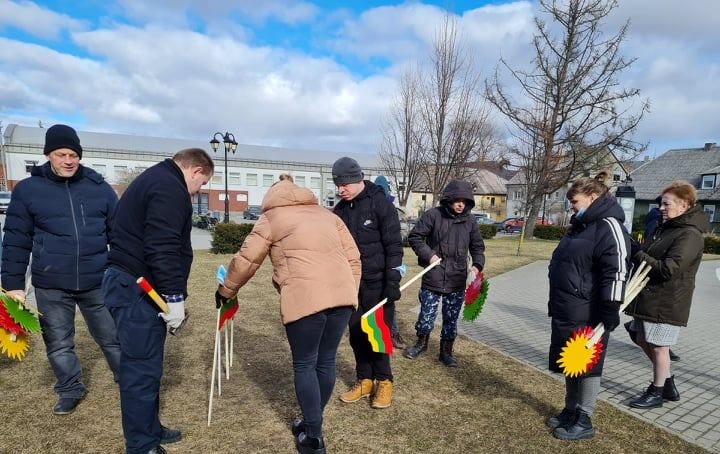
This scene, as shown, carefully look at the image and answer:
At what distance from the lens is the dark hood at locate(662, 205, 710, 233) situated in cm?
331

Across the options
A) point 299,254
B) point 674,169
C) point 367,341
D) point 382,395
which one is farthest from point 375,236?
point 674,169

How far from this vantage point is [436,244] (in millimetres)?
4453

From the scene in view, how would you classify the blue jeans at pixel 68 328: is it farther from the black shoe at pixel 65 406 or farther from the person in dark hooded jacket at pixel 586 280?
the person in dark hooded jacket at pixel 586 280

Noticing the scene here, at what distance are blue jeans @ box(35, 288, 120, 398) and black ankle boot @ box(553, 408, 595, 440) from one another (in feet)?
11.2

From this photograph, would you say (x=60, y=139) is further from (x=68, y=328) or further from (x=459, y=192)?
(x=459, y=192)

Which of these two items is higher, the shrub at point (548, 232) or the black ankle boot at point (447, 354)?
the black ankle boot at point (447, 354)

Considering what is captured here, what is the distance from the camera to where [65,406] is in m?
3.35

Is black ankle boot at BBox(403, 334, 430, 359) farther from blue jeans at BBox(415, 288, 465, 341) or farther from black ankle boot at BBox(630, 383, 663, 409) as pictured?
black ankle boot at BBox(630, 383, 663, 409)

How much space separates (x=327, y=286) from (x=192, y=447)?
1.49 metres

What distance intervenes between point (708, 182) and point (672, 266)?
4000cm

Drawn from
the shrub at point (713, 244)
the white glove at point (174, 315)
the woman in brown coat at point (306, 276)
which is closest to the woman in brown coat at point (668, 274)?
the woman in brown coat at point (306, 276)

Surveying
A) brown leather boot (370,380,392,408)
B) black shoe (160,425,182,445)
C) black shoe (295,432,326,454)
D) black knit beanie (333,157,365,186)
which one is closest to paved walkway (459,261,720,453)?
brown leather boot (370,380,392,408)

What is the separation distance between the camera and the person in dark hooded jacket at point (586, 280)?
2.82 meters

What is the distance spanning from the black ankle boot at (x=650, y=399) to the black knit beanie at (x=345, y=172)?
294cm
